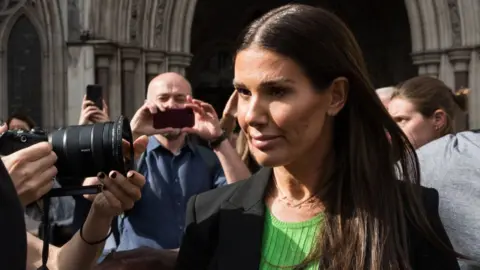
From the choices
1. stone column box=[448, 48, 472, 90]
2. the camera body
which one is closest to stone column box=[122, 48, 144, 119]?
stone column box=[448, 48, 472, 90]

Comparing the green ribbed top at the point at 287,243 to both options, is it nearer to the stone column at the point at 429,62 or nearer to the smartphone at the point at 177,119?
the smartphone at the point at 177,119

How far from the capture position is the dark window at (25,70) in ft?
28.9

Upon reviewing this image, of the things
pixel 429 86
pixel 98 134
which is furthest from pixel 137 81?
pixel 98 134

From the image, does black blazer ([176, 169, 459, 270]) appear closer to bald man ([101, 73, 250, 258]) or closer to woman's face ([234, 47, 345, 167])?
woman's face ([234, 47, 345, 167])

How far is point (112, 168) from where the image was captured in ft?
6.17

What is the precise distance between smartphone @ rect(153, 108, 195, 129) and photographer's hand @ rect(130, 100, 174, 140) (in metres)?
0.02

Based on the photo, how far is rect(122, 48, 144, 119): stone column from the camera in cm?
876

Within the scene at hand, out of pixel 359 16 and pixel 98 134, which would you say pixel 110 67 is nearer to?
pixel 359 16

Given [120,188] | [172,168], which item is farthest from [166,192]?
[120,188]

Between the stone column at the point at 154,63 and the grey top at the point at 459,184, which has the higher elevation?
the stone column at the point at 154,63

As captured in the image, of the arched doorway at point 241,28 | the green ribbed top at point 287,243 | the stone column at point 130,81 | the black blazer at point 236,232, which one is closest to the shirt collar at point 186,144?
the black blazer at point 236,232

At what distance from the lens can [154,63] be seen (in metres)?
9.07

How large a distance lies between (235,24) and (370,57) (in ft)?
7.50

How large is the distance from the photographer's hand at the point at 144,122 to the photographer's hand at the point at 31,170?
128 cm
